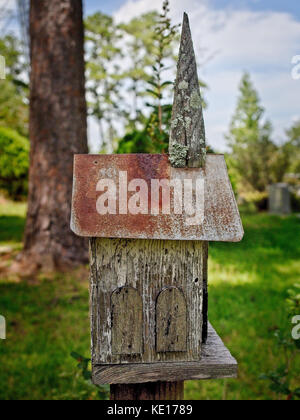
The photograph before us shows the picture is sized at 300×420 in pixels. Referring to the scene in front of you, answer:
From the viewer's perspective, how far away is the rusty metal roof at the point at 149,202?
1417 mm

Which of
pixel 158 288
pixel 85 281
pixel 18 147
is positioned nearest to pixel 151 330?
pixel 158 288

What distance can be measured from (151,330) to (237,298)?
12.0ft

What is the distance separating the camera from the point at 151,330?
1.57 meters

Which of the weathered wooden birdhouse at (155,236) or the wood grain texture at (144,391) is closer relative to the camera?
the weathered wooden birdhouse at (155,236)

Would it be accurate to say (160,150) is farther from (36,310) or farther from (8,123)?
(8,123)

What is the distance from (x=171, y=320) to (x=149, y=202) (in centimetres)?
49

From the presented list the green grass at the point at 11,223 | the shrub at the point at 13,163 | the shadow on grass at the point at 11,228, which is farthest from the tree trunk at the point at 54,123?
the shrub at the point at 13,163

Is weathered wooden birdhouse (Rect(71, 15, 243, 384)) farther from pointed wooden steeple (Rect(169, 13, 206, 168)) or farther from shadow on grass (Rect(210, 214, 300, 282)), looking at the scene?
shadow on grass (Rect(210, 214, 300, 282))

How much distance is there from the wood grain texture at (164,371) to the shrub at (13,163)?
37.2 feet

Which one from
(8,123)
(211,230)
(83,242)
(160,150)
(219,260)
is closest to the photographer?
(211,230)

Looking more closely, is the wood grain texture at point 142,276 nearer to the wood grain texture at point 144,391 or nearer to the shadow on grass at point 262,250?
the wood grain texture at point 144,391

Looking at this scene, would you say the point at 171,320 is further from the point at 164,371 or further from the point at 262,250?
the point at 262,250

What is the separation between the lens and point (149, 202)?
4.75 feet

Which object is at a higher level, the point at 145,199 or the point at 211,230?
the point at 145,199
